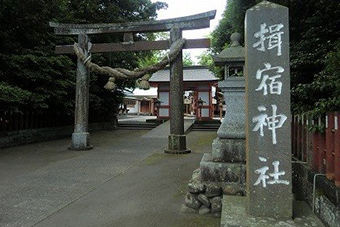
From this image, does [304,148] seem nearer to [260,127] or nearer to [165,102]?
[260,127]

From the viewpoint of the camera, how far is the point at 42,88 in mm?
8969

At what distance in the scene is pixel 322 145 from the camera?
10.0 ft

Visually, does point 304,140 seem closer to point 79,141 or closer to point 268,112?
point 268,112

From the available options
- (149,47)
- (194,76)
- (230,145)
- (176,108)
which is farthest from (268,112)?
(194,76)

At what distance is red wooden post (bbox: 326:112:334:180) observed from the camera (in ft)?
9.00

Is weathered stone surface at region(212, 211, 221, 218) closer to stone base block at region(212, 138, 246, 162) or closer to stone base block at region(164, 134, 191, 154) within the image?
stone base block at region(212, 138, 246, 162)

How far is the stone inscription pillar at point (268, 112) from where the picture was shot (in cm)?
268

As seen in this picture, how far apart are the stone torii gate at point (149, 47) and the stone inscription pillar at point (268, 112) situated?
503 centimetres

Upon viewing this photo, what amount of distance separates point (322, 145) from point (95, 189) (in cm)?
366

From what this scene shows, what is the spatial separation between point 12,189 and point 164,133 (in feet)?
29.2

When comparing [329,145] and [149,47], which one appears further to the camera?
[149,47]

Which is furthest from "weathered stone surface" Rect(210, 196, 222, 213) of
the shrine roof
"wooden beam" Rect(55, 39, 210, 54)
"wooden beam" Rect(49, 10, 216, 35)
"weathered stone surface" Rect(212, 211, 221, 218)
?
the shrine roof

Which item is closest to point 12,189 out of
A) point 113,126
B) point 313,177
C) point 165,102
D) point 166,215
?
point 166,215

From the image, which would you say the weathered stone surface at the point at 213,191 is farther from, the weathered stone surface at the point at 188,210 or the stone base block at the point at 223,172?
the weathered stone surface at the point at 188,210
